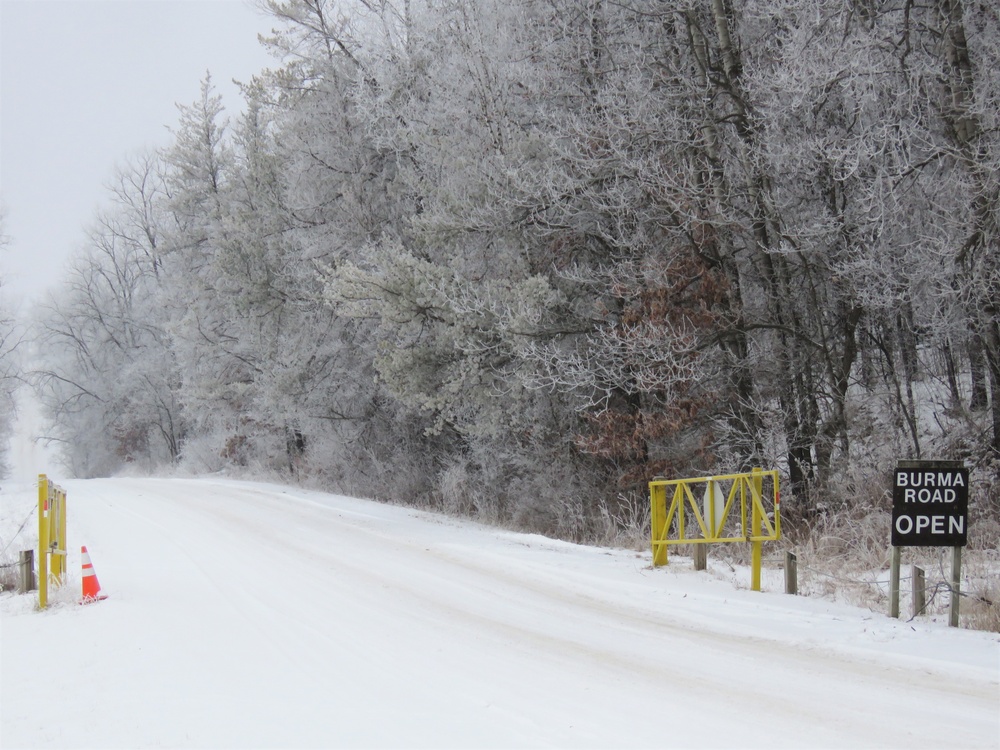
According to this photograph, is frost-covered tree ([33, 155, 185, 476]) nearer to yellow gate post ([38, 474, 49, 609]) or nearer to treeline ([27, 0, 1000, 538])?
treeline ([27, 0, 1000, 538])

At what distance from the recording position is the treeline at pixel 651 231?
12.3 metres

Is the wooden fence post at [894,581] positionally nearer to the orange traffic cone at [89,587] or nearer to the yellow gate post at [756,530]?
the yellow gate post at [756,530]

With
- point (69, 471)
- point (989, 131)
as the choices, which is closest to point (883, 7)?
point (989, 131)

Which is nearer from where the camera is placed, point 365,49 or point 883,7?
point 883,7

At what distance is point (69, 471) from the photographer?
5644cm

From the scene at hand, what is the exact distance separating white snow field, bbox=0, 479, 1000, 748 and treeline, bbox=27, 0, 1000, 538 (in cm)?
483

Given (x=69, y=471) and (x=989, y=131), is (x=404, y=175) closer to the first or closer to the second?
(x=989, y=131)

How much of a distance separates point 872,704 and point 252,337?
23.4m

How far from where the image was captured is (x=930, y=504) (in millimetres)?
7438

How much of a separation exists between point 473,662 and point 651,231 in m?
11.0

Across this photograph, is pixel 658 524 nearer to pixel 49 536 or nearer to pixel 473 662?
pixel 473 662

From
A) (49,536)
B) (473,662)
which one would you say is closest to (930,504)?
(473,662)

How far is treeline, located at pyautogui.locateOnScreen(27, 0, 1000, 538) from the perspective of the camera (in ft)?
40.4

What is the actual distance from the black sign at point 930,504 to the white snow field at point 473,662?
2.55ft
